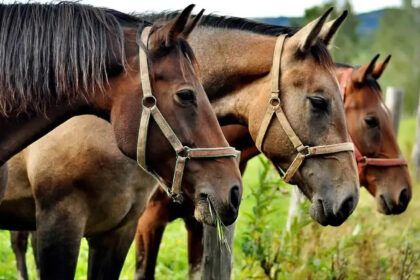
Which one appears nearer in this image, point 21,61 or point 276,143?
point 21,61

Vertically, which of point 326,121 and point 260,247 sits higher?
point 326,121

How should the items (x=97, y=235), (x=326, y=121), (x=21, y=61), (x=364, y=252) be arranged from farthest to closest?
(x=364, y=252) < (x=97, y=235) < (x=326, y=121) < (x=21, y=61)

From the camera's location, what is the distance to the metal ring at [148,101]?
353 centimetres

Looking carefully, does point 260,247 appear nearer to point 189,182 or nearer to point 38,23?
point 189,182

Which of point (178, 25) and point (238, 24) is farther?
point (238, 24)

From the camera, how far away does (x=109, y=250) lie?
4973mm

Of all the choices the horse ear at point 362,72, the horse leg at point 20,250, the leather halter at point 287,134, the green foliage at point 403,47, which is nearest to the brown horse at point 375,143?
the horse ear at point 362,72

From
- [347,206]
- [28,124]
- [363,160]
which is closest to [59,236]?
[28,124]

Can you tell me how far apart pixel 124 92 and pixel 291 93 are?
118cm

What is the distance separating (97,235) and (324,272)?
195cm

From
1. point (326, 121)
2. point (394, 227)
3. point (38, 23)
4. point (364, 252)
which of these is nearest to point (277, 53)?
point (326, 121)

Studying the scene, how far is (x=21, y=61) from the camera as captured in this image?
351cm

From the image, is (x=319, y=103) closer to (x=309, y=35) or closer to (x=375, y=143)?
(x=309, y=35)

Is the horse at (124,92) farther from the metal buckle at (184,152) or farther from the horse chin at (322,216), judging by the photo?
the horse chin at (322,216)
